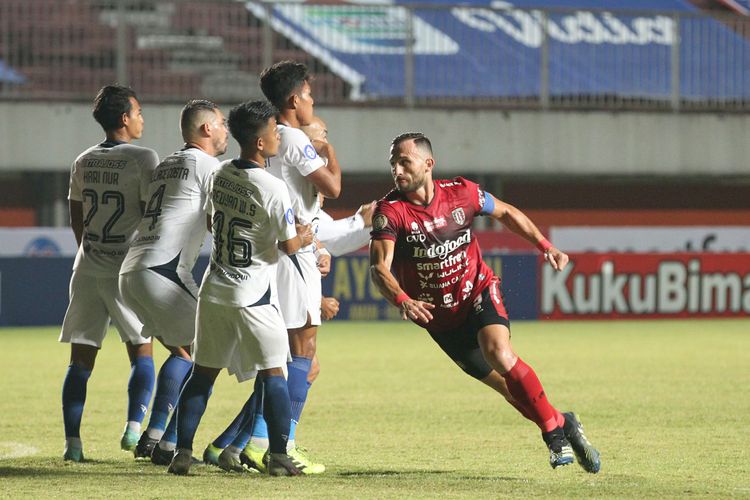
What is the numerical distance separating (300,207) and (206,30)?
1490 cm

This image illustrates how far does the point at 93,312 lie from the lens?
745 cm

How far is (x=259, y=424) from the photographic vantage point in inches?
272

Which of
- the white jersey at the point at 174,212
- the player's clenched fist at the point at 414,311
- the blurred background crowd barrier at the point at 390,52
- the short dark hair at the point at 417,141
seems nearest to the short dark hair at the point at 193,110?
the white jersey at the point at 174,212

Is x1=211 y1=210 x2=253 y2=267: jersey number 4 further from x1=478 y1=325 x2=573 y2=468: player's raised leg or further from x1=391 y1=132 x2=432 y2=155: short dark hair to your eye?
x1=478 y1=325 x2=573 y2=468: player's raised leg

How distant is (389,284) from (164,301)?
1.27 m

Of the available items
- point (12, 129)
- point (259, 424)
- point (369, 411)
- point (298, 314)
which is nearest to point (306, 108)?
point (298, 314)

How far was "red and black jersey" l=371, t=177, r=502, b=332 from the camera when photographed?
6773 millimetres

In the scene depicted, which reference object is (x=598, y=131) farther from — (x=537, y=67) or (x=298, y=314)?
(x=298, y=314)

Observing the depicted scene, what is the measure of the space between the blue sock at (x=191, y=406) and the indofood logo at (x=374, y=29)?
49.1ft

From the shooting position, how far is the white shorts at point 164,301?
7.02 m

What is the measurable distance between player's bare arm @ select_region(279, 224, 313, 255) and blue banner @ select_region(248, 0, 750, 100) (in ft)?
47.7

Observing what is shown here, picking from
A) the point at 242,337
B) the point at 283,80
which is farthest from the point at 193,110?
the point at 242,337

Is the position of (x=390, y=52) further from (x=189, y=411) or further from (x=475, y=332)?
(x=189, y=411)

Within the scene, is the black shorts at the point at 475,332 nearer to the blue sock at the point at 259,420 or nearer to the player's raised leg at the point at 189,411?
the blue sock at the point at 259,420
